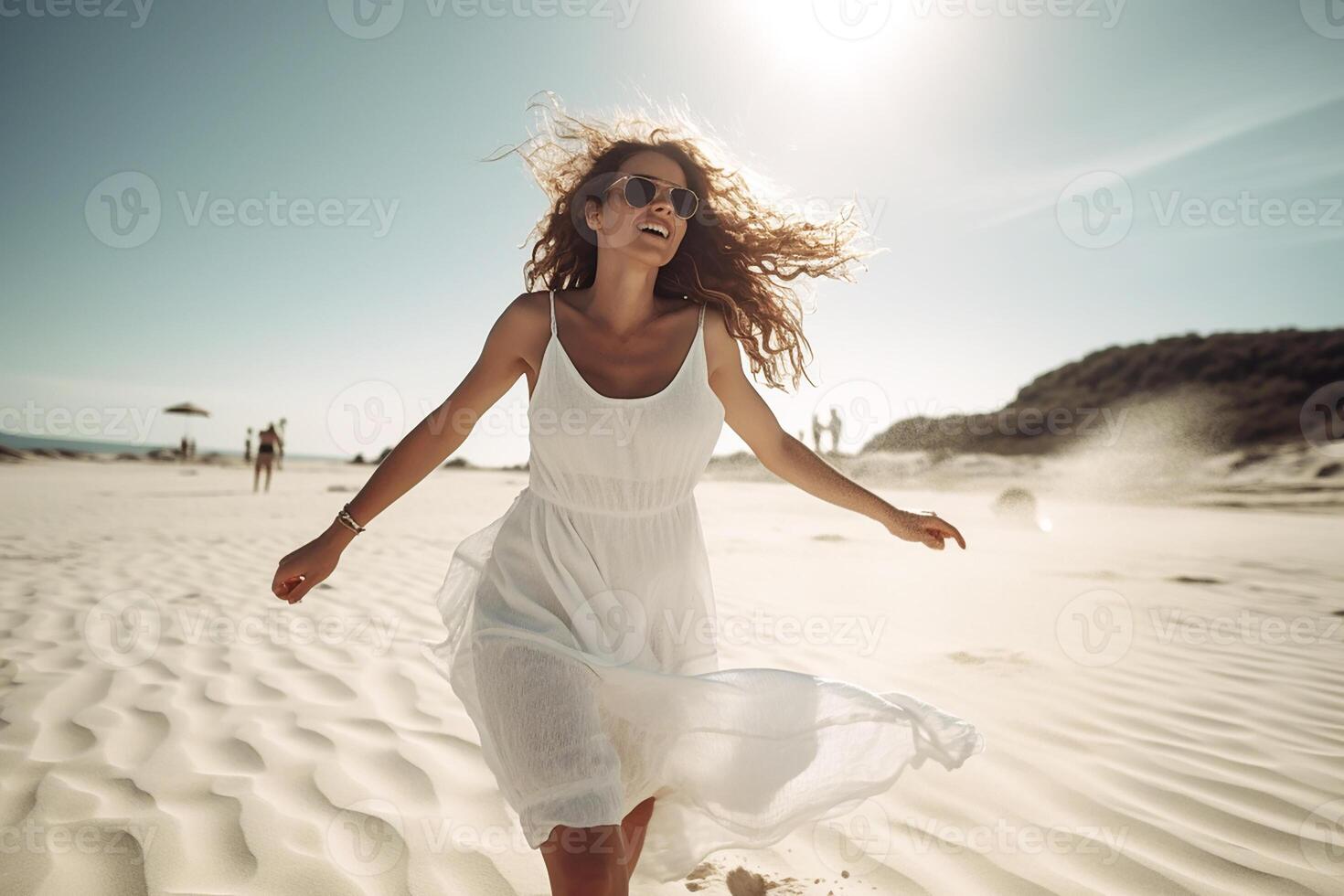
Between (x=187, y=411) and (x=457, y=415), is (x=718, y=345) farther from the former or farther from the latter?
(x=187, y=411)

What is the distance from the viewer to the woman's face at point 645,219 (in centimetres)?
248

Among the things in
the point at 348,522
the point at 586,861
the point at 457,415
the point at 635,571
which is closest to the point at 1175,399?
the point at 635,571

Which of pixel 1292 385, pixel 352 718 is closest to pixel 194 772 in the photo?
pixel 352 718

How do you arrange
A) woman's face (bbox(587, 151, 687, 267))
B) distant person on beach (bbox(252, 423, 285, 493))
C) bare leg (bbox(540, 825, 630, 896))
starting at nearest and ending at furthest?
bare leg (bbox(540, 825, 630, 896))
woman's face (bbox(587, 151, 687, 267))
distant person on beach (bbox(252, 423, 285, 493))

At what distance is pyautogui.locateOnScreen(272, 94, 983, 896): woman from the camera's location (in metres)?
1.77

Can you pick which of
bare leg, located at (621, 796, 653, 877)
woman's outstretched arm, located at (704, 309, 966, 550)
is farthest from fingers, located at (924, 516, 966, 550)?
bare leg, located at (621, 796, 653, 877)

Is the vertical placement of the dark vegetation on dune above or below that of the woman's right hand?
above

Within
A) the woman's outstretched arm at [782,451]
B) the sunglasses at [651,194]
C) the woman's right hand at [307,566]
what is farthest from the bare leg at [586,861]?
the sunglasses at [651,194]

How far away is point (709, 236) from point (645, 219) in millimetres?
566

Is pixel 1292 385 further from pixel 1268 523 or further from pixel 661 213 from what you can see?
pixel 661 213

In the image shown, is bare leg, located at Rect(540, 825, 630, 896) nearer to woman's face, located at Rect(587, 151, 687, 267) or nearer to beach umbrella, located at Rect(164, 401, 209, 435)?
woman's face, located at Rect(587, 151, 687, 267)

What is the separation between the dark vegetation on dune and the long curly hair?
29990 mm

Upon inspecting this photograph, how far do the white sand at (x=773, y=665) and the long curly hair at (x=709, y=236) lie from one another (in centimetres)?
187

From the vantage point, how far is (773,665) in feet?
14.2
